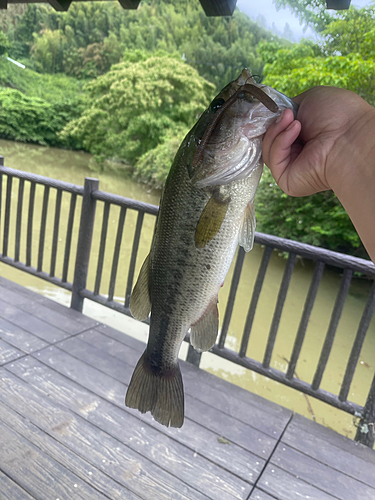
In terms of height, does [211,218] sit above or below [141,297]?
above

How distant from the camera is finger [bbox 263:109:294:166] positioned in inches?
29.5

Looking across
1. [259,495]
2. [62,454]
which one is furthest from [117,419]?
[259,495]

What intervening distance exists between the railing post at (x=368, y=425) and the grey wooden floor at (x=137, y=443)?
5.2 inches

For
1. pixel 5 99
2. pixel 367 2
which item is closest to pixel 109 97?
pixel 5 99

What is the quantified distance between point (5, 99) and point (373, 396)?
24.1 meters

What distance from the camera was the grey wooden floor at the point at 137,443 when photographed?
171cm

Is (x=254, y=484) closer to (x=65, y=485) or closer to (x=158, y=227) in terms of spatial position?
(x=65, y=485)

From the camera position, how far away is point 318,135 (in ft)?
2.77

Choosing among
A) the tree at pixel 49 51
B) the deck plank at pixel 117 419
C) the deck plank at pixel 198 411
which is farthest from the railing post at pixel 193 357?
the tree at pixel 49 51

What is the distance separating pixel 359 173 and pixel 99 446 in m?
1.73

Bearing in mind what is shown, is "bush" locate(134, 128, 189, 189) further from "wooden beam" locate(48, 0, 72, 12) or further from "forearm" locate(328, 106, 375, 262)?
"forearm" locate(328, 106, 375, 262)

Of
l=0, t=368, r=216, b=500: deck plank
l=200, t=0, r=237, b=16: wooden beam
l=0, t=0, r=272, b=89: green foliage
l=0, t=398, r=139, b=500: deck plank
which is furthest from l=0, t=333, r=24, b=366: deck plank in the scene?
l=0, t=0, r=272, b=89: green foliage

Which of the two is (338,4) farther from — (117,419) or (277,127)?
(117,419)

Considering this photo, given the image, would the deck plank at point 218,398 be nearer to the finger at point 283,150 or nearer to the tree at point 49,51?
the finger at point 283,150
